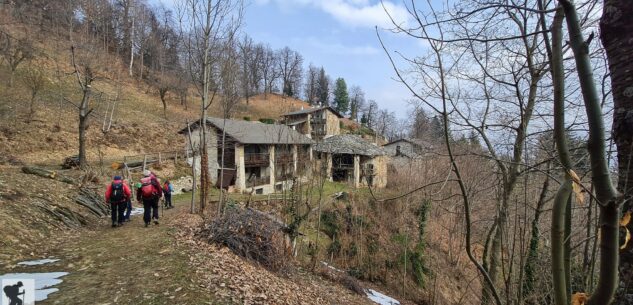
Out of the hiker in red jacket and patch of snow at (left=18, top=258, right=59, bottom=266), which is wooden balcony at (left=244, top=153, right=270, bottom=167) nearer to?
the hiker in red jacket

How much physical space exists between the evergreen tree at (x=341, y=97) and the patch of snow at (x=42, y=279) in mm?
75044

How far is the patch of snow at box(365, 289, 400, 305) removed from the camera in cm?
1256

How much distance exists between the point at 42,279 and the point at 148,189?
13.1ft

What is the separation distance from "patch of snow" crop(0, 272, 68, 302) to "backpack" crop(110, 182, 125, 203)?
376 cm

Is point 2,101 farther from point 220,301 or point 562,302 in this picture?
point 562,302

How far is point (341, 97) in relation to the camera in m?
79.7

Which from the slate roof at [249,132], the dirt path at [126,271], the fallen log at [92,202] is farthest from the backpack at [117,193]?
the slate roof at [249,132]

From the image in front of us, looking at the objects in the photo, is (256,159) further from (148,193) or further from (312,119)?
(148,193)

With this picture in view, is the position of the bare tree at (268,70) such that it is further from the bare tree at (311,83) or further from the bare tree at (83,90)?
the bare tree at (83,90)

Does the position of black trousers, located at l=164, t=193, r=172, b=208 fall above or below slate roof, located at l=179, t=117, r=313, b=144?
below

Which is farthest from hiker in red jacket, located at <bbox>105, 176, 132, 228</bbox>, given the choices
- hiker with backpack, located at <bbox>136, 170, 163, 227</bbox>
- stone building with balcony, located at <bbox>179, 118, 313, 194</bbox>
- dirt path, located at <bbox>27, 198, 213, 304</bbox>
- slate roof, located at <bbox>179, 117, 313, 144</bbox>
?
slate roof, located at <bbox>179, 117, 313, 144</bbox>

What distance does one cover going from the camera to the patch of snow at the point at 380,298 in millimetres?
12561

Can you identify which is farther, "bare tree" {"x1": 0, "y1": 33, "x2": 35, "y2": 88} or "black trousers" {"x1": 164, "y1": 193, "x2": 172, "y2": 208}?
"black trousers" {"x1": 164, "y1": 193, "x2": 172, "y2": 208}

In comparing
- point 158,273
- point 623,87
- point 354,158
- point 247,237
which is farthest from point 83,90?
point 354,158
